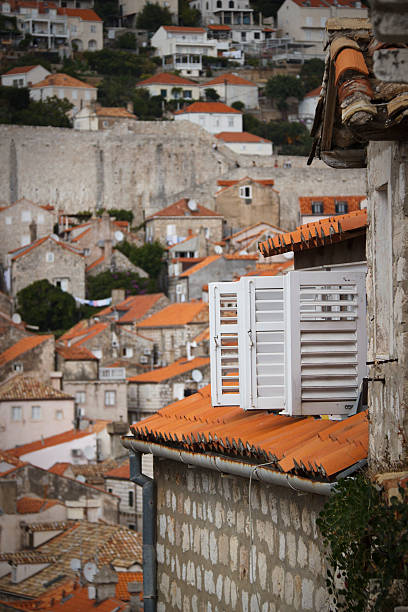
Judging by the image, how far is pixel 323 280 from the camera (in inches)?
260

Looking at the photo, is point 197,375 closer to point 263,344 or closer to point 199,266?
point 199,266

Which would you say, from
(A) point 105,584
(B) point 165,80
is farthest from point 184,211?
(A) point 105,584

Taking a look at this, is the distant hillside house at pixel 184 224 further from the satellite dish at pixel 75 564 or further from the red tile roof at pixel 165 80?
the satellite dish at pixel 75 564

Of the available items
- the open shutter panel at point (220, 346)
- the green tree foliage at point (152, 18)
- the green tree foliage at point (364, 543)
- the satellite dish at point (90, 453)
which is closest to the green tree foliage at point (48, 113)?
the green tree foliage at point (152, 18)

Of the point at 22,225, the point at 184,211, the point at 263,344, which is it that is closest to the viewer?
the point at 263,344

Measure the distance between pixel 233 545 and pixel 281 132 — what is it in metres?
106

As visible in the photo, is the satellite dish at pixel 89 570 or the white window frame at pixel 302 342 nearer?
the white window frame at pixel 302 342

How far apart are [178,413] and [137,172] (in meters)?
87.0

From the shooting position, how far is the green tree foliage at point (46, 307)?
71438mm

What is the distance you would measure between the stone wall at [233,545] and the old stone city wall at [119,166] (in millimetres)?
83599

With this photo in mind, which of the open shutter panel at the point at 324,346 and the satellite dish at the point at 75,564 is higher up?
the open shutter panel at the point at 324,346

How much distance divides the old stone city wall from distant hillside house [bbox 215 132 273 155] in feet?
16.0

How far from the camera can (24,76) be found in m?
118

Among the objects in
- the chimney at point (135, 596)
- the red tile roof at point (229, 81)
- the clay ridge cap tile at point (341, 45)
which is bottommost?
the chimney at point (135, 596)
